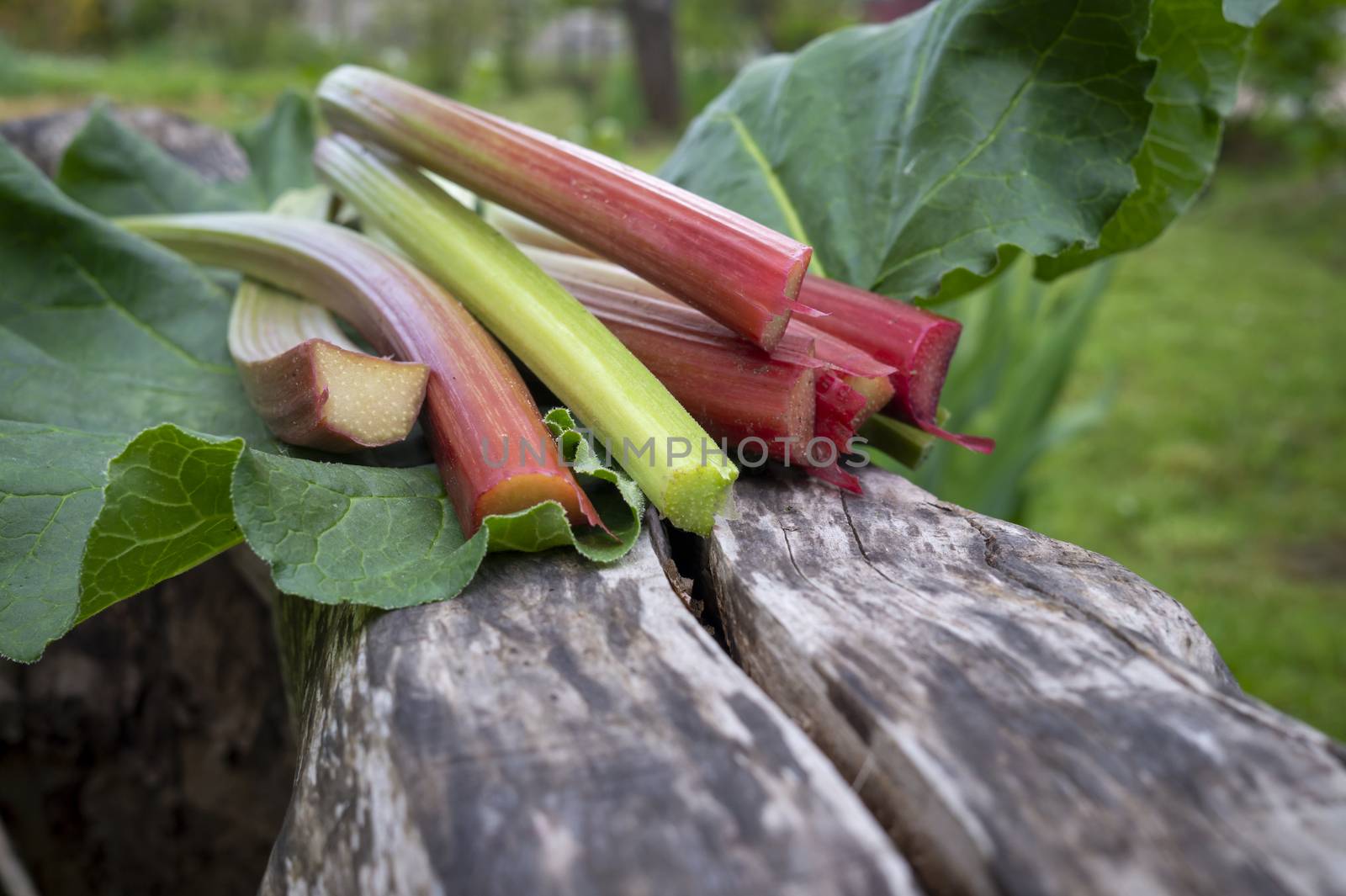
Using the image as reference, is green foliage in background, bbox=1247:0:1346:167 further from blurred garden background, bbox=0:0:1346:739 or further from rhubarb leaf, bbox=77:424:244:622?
rhubarb leaf, bbox=77:424:244:622

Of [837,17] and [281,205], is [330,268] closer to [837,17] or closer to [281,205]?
[281,205]

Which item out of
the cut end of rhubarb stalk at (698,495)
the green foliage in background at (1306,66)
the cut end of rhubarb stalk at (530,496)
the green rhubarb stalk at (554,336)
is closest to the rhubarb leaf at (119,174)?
the green rhubarb stalk at (554,336)

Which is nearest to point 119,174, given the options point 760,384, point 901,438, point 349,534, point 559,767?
point 349,534

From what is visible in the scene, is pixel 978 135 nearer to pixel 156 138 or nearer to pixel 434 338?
pixel 434 338

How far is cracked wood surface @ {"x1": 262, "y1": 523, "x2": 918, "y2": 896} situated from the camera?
679 millimetres

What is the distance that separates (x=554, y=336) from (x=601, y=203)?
0.61ft

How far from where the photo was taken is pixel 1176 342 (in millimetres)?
5156

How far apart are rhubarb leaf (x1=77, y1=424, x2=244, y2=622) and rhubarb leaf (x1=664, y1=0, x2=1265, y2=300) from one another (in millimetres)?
957

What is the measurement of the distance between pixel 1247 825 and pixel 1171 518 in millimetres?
3331

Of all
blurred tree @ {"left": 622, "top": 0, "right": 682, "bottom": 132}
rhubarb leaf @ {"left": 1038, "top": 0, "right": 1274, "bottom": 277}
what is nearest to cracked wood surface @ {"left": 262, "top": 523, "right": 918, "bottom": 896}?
rhubarb leaf @ {"left": 1038, "top": 0, "right": 1274, "bottom": 277}

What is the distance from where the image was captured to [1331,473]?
3.90 m

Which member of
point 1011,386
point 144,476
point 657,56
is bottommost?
point 657,56

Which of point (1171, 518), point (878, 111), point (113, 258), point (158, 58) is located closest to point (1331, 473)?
point (1171, 518)

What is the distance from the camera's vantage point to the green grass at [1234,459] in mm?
3086
